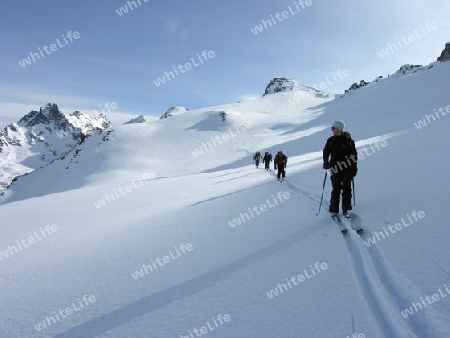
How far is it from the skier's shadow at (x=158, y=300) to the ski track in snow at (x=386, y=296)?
4.05ft

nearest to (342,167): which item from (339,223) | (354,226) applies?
(339,223)

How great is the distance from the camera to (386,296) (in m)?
2.84

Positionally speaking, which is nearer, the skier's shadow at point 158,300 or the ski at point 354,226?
the skier's shadow at point 158,300

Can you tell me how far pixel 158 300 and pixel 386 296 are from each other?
2.52 meters

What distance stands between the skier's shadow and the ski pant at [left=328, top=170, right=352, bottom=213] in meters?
2.13

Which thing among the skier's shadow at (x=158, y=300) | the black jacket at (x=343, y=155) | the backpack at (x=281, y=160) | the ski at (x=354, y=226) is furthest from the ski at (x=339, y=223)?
the backpack at (x=281, y=160)

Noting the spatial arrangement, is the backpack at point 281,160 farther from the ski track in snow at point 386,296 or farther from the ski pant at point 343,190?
the ski track in snow at point 386,296

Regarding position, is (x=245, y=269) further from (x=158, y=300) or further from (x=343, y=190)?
(x=343, y=190)

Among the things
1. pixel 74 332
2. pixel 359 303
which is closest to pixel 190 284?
pixel 74 332

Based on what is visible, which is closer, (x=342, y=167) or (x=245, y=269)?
(x=245, y=269)

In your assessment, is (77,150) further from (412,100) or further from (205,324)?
(205,324)

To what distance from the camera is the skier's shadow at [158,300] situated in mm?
2715

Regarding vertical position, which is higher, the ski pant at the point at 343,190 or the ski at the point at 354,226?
the ski pant at the point at 343,190

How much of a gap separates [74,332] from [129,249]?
7.16 ft
